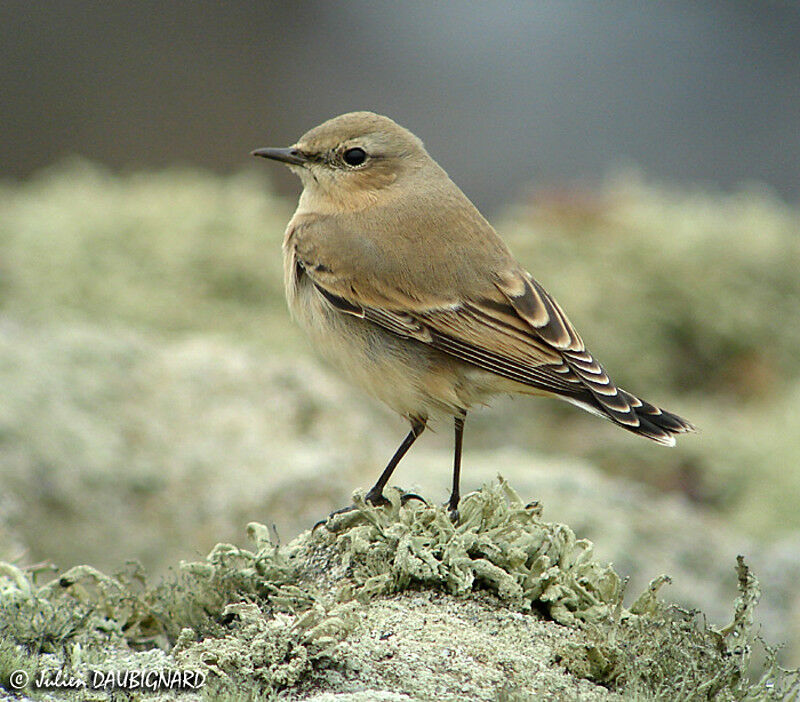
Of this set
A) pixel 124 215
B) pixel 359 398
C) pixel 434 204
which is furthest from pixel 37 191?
pixel 434 204

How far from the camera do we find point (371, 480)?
611 cm

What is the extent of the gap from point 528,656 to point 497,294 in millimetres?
1599

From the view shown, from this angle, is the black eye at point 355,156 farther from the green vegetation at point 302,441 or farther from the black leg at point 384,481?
the green vegetation at point 302,441

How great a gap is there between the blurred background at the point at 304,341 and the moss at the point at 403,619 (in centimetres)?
84

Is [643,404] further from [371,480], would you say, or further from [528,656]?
[371,480]

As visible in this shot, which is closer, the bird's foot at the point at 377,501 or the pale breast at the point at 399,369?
the bird's foot at the point at 377,501

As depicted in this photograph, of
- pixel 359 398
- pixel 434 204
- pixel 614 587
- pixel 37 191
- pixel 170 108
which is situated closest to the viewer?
pixel 614 587

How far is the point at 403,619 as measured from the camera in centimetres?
334

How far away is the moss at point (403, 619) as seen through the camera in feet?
10.00

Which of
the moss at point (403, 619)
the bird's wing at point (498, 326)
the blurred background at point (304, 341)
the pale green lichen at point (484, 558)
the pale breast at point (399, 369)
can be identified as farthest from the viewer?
the blurred background at point (304, 341)

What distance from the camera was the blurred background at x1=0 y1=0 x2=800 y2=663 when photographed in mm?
5730

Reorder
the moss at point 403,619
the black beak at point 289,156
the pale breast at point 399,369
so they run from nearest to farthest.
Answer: the moss at point 403,619 → the pale breast at point 399,369 → the black beak at point 289,156

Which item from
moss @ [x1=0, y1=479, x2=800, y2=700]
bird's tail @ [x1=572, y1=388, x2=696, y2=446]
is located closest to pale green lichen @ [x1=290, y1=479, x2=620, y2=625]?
moss @ [x1=0, y1=479, x2=800, y2=700]

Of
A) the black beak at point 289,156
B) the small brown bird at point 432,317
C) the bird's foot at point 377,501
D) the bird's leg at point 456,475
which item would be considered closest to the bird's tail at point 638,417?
the small brown bird at point 432,317
